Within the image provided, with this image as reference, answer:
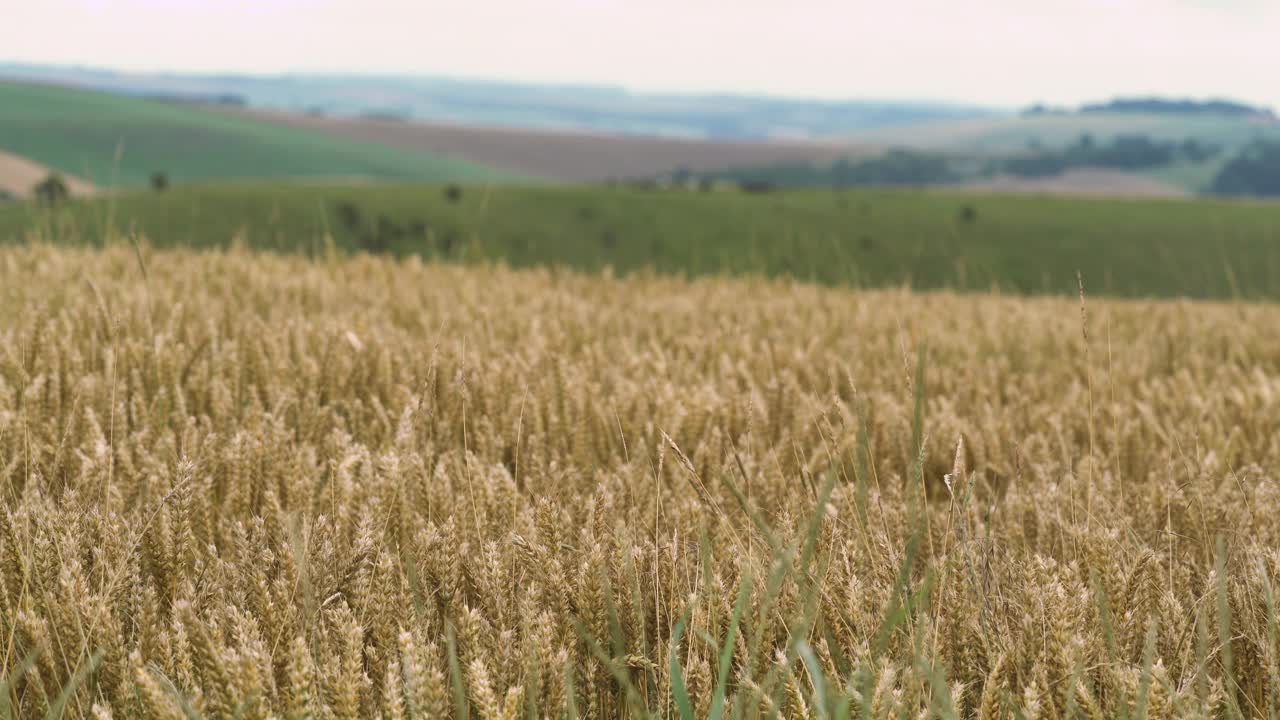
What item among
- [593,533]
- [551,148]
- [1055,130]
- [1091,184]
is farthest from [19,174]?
[1055,130]

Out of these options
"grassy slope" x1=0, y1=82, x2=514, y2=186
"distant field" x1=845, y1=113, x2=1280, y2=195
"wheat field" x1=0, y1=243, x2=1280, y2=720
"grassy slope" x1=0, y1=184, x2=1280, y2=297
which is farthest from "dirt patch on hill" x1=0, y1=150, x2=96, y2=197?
"distant field" x1=845, y1=113, x2=1280, y2=195

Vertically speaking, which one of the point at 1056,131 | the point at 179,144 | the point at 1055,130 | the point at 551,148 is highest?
the point at 1055,130

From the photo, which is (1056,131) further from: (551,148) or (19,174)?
(19,174)

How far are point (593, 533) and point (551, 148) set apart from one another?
96931 millimetres

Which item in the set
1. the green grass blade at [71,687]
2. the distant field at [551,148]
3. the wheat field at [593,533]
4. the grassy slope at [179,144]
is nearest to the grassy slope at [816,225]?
the grassy slope at [179,144]

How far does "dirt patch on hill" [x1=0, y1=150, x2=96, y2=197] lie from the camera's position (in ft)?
180

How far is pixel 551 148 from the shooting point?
3789 inches

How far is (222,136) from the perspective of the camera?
258 feet

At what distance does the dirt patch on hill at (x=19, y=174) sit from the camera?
180 ft

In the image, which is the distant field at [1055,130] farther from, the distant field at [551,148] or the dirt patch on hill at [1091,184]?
the distant field at [551,148]

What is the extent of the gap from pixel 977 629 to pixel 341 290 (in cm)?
357

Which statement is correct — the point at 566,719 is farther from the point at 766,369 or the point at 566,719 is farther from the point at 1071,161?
the point at 1071,161

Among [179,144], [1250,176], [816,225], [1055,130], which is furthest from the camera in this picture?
[1055,130]

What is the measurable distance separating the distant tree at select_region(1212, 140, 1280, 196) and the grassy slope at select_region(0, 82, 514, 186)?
7436 cm
